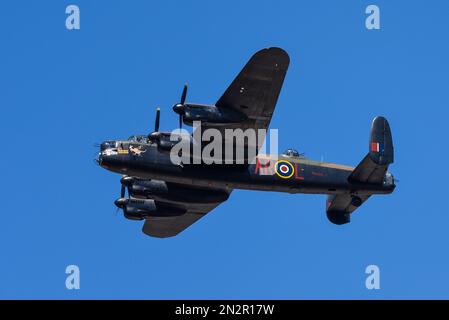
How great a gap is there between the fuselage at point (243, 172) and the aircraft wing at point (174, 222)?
3302mm

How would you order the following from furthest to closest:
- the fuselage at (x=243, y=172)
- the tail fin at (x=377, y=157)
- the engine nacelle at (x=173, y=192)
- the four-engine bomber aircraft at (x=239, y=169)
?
the engine nacelle at (x=173, y=192)
the tail fin at (x=377, y=157)
the fuselage at (x=243, y=172)
the four-engine bomber aircraft at (x=239, y=169)

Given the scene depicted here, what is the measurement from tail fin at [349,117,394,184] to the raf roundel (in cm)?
212

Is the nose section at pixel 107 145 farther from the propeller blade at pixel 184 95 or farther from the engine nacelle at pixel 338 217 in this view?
the engine nacelle at pixel 338 217

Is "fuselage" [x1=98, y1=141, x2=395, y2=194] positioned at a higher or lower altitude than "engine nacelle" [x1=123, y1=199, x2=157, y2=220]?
higher

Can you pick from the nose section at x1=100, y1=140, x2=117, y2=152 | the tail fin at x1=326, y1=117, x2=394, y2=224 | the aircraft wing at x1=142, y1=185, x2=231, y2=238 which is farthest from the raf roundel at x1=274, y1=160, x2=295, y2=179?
the nose section at x1=100, y1=140, x2=117, y2=152

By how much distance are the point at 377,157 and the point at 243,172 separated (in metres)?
4.65

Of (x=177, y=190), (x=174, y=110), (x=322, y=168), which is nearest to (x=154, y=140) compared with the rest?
(x=174, y=110)

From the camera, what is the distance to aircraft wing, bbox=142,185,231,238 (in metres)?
36.6

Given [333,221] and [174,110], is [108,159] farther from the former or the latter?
[333,221]

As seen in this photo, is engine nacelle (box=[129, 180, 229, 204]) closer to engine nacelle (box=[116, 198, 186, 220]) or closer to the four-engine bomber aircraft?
the four-engine bomber aircraft

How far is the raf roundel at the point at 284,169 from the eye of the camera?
33156 millimetres

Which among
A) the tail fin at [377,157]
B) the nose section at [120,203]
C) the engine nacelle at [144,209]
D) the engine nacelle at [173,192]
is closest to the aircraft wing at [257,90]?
the engine nacelle at [173,192]

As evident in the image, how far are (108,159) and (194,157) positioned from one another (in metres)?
2.86

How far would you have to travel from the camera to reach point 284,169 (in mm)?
33250
